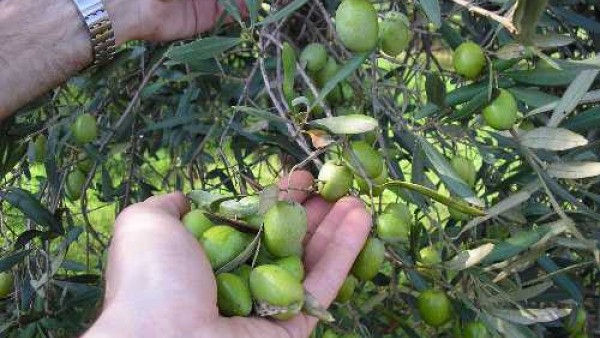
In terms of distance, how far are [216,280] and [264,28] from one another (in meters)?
0.65

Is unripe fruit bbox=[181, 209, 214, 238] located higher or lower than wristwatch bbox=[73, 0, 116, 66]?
lower

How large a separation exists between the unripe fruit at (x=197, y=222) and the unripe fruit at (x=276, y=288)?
17cm

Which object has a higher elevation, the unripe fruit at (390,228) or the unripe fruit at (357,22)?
the unripe fruit at (357,22)

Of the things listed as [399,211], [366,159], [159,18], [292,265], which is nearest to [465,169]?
[399,211]

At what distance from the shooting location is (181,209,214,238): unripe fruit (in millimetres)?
1291

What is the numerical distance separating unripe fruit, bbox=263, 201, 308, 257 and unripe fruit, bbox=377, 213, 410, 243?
0.67 ft

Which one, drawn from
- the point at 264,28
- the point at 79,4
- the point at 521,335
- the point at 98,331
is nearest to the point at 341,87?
the point at 264,28

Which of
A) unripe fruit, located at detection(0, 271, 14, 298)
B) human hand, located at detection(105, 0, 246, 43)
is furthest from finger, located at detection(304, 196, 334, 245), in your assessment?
Answer: unripe fruit, located at detection(0, 271, 14, 298)

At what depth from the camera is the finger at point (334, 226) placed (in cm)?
137

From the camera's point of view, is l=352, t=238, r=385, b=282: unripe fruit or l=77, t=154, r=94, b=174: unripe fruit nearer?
l=352, t=238, r=385, b=282: unripe fruit

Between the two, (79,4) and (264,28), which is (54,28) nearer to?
(79,4)

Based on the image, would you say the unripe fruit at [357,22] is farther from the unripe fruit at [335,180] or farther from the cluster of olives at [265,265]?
the cluster of olives at [265,265]

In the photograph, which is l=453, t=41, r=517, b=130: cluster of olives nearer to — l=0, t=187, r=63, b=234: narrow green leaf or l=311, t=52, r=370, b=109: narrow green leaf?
l=311, t=52, r=370, b=109: narrow green leaf

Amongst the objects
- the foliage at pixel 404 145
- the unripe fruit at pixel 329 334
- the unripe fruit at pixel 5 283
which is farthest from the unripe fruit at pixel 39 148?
the unripe fruit at pixel 329 334
